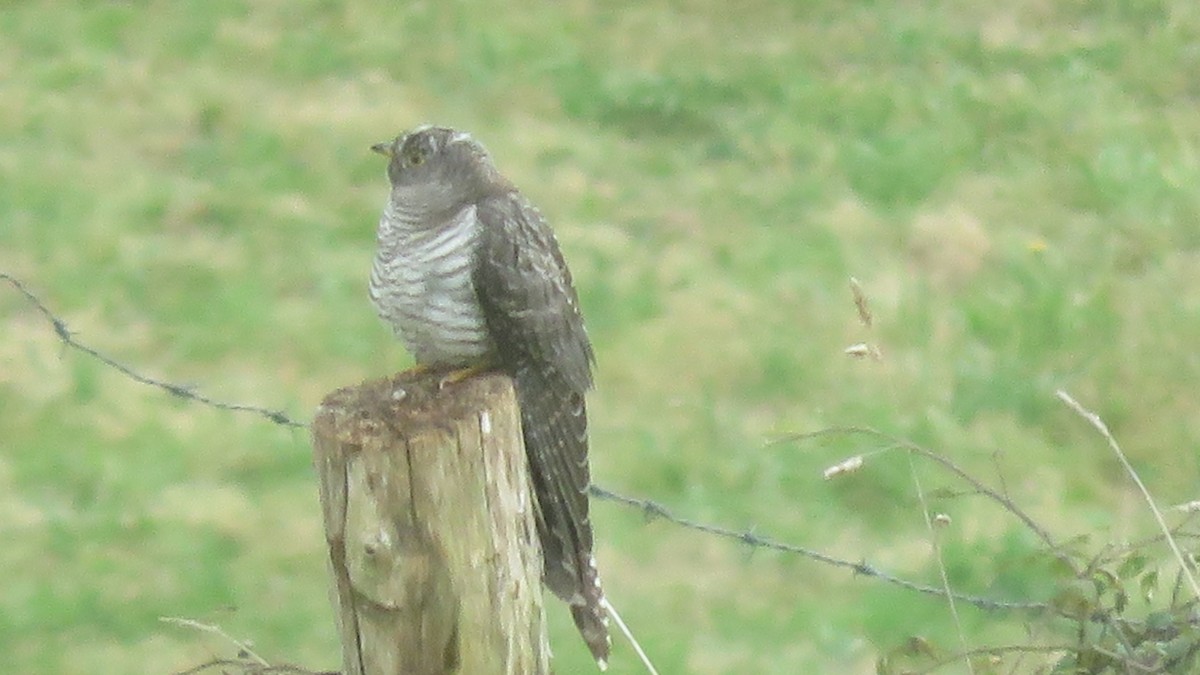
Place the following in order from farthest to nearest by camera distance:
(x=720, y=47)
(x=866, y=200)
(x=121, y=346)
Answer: (x=720, y=47) → (x=866, y=200) → (x=121, y=346)

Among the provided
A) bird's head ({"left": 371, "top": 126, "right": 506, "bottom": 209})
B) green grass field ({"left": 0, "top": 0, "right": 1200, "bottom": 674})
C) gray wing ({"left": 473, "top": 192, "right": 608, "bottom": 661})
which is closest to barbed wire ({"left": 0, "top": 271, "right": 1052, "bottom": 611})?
gray wing ({"left": 473, "top": 192, "right": 608, "bottom": 661})

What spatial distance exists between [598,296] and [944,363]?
5.27ft

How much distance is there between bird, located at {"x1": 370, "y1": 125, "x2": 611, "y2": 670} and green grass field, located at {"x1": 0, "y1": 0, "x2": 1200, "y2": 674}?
0.84 meters

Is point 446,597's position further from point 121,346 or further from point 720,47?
point 720,47

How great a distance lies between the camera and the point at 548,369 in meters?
3.12

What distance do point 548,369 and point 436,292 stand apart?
0.93 ft

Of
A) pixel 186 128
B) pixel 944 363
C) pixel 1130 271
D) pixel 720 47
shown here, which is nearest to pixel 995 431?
pixel 944 363

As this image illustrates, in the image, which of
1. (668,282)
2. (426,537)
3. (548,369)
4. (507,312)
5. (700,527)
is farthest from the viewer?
(668,282)

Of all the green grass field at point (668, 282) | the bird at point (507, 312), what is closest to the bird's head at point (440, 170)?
the bird at point (507, 312)

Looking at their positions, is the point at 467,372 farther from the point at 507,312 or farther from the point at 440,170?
the point at 440,170

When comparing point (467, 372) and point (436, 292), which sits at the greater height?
point (436, 292)

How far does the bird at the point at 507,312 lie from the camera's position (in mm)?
3020

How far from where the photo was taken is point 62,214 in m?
7.69

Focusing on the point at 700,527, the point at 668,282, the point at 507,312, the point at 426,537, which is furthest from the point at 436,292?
the point at 668,282
